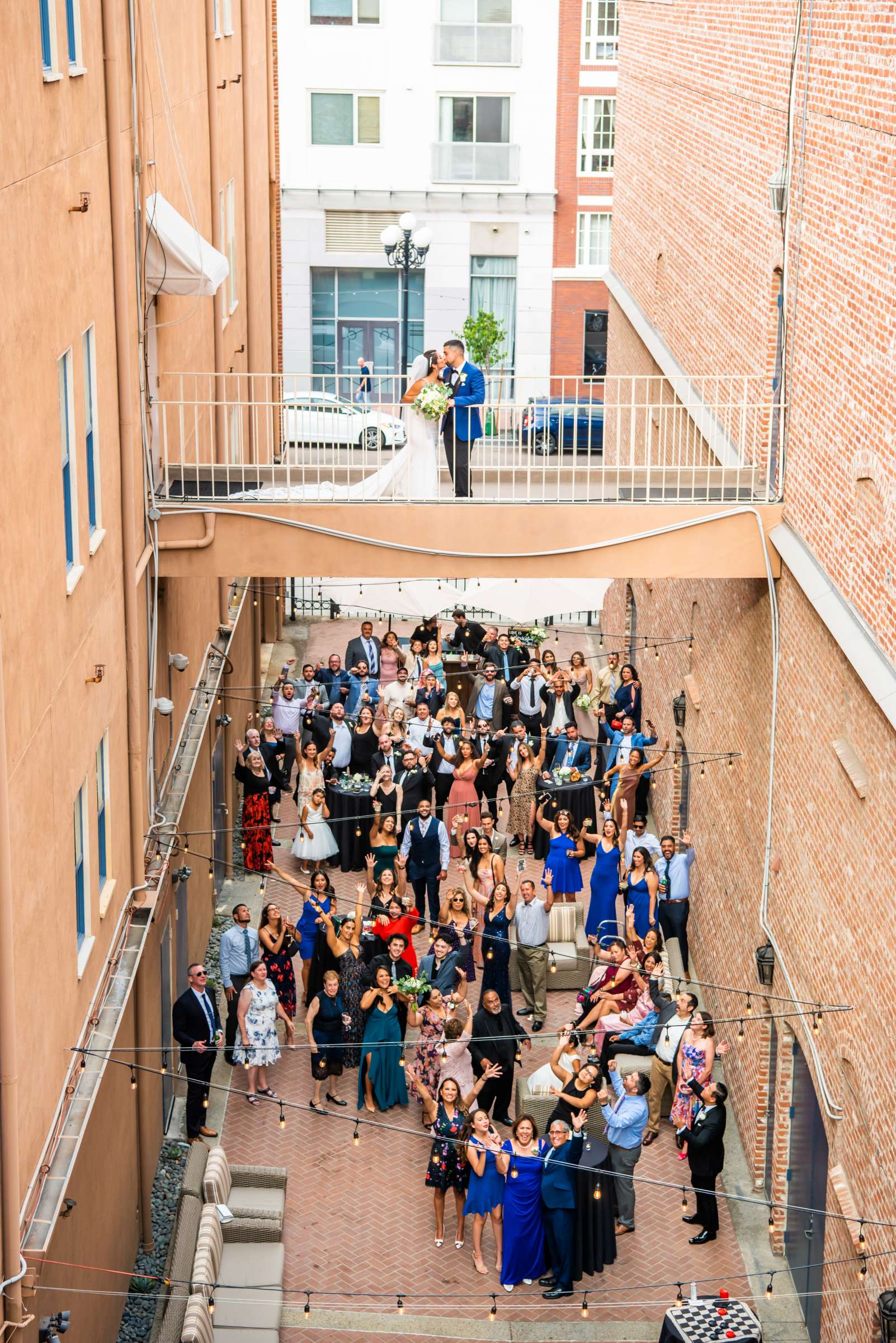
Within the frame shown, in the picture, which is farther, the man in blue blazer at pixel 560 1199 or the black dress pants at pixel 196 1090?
the black dress pants at pixel 196 1090

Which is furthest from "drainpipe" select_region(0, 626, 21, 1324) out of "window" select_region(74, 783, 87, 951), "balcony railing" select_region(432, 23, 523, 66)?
"balcony railing" select_region(432, 23, 523, 66)

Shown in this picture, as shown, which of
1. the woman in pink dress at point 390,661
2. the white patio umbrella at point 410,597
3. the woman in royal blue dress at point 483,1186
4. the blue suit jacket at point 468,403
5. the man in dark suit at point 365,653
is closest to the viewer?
the woman in royal blue dress at point 483,1186

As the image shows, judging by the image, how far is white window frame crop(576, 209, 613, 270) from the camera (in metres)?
44.0

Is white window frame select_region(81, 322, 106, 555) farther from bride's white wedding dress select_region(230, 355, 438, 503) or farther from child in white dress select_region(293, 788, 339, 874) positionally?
child in white dress select_region(293, 788, 339, 874)

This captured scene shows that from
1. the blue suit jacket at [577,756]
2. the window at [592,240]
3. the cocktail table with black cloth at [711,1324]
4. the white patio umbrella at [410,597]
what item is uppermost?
the window at [592,240]

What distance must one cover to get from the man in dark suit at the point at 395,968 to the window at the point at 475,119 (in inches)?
1252

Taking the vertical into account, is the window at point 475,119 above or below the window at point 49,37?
above

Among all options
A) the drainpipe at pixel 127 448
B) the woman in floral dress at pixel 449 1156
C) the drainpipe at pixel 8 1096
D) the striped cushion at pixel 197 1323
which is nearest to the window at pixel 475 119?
the drainpipe at pixel 127 448

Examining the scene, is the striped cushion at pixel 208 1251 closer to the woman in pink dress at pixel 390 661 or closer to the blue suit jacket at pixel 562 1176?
the blue suit jacket at pixel 562 1176

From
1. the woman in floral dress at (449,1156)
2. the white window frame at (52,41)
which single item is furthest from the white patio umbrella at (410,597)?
the white window frame at (52,41)

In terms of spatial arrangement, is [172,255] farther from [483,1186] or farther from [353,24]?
[353,24]

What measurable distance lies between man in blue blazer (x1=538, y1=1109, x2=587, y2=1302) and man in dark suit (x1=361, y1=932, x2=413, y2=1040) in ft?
8.96

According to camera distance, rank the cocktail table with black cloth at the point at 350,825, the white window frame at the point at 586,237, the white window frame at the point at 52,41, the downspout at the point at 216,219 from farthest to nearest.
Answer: the white window frame at the point at 586,237
the cocktail table with black cloth at the point at 350,825
the downspout at the point at 216,219
the white window frame at the point at 52,41

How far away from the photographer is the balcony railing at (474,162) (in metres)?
43.6
